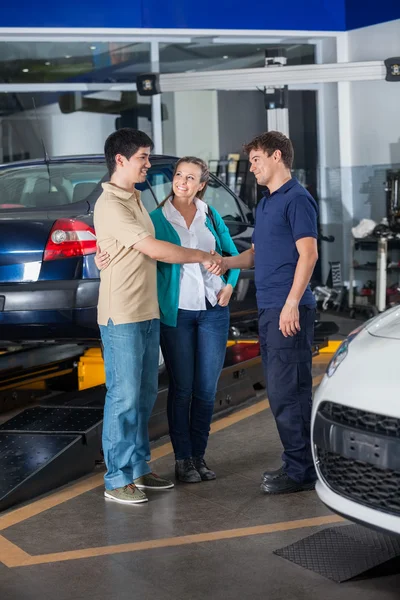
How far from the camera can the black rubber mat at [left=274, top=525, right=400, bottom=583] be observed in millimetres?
3594

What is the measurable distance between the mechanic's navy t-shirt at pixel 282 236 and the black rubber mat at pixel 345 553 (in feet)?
3.71

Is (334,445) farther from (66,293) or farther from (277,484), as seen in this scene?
(66,293)

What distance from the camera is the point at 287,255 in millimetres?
4438

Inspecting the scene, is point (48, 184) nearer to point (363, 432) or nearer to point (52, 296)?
point (52, 296)

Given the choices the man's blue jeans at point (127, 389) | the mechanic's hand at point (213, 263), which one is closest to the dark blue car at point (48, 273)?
the man's blue jeans at point (127, 389)

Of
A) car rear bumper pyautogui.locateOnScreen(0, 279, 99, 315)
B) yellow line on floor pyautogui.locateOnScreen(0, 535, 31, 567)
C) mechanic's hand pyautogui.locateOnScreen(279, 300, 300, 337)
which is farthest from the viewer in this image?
car rear bumper pyautogui.locateOnScreen(0, 279, 99, 315)

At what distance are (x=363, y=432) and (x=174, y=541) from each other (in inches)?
51.8

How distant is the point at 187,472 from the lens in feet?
16.0

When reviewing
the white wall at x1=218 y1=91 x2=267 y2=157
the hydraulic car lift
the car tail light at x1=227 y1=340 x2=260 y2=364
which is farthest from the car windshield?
the white wall at x1=218 y1=91 x2=267 y2=157

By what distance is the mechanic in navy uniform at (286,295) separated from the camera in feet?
14.3

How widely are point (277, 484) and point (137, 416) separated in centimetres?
79

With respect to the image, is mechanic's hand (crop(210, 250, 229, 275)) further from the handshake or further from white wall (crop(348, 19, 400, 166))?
white wall (crop(348, 19, 400, 166))

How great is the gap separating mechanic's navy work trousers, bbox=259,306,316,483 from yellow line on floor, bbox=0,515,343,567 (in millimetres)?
413

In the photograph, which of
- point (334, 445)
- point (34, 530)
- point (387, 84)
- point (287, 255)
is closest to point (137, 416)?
point (34, 530)
